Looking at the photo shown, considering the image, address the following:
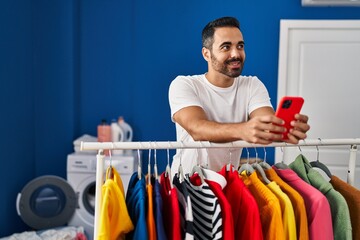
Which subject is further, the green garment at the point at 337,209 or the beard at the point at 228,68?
the beard at the point at 228,68

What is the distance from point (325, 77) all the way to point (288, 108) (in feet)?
8.50

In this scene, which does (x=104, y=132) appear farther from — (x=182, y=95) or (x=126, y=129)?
(x=182, y=95)

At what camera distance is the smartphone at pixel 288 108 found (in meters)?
1.06

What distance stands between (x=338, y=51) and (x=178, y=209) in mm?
2858

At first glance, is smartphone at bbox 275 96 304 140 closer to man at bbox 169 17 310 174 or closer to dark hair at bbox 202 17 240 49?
man at bbox 169 17 310 174

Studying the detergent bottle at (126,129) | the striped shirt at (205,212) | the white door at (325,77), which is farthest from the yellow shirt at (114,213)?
the white door at (325,77)

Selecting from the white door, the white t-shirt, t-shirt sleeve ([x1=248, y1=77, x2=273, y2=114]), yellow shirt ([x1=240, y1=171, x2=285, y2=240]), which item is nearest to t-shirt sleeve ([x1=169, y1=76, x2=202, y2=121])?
the white t-shirt

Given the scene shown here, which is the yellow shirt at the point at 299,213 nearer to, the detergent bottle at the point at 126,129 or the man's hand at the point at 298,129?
the man's hand at the point at 298,129

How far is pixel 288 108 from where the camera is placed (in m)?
1.08

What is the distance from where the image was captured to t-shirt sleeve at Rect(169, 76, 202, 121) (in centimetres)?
153

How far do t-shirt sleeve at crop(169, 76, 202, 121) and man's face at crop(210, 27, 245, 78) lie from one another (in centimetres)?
14

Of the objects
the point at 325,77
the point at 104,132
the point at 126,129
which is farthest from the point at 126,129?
the point at 325,77

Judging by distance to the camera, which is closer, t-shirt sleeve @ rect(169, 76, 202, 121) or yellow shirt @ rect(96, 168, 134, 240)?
yellow shirt @ rect(96, 168, 134, 240)

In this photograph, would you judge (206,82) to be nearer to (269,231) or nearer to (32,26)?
(269,231)
